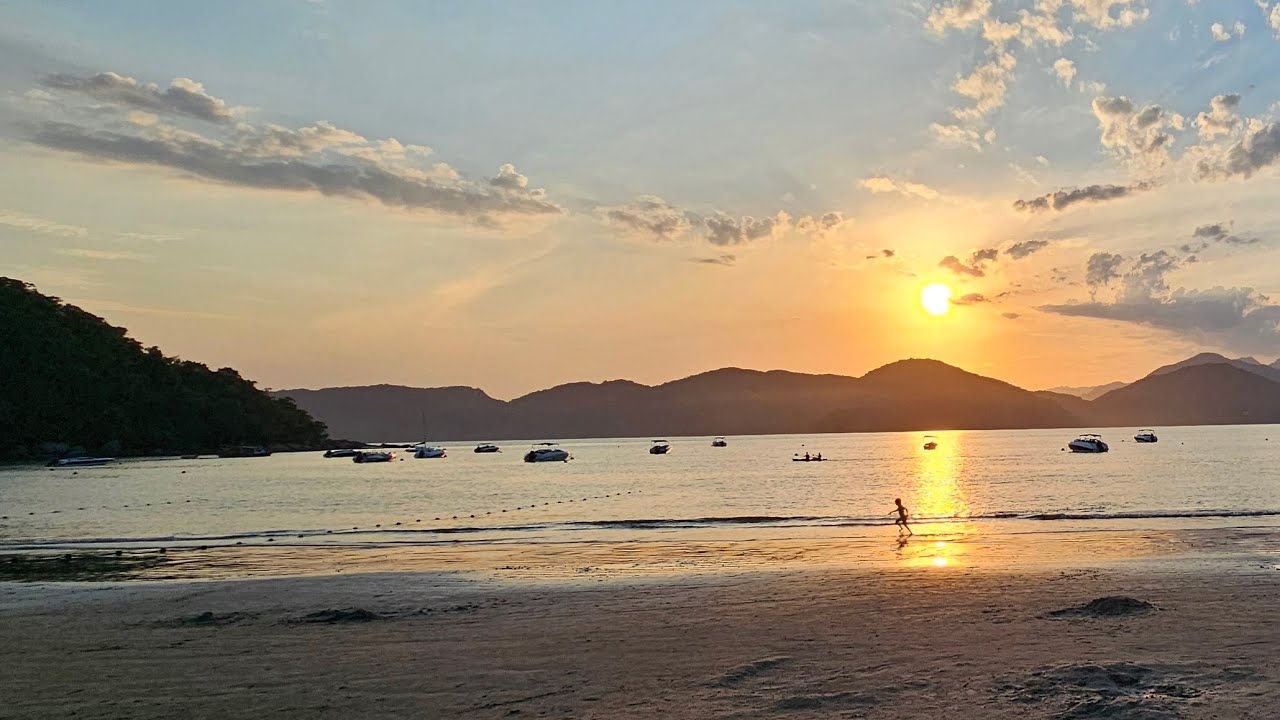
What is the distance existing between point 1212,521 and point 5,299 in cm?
20244

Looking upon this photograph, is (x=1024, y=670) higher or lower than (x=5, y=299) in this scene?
lower

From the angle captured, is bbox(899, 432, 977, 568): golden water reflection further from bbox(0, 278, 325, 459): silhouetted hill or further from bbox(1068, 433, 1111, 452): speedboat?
bbox(0, 278, 325, 459): silhouetted hill

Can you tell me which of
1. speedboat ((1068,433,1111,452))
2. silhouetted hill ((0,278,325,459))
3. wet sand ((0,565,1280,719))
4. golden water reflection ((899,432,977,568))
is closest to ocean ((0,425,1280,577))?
golden water reflection ((899,432,977,568))

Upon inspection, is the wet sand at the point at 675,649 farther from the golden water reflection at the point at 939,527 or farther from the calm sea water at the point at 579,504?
the calm sea water at the point at 579,504

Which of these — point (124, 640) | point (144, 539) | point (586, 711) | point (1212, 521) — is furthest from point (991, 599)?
point (144, 539)

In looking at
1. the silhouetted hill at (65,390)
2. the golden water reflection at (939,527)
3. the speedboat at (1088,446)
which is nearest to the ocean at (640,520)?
the golden water reflection at (939,527)

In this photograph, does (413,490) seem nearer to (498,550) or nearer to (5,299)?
(498,550)

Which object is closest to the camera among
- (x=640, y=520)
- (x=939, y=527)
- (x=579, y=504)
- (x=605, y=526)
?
(x=939, y=527)

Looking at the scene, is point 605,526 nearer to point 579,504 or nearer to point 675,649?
point 579,504

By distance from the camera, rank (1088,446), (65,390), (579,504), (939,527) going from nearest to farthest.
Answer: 1. (939,527)
2. (579,504)
3. (1088,446)
4. (65,390)

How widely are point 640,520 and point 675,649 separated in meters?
33.7

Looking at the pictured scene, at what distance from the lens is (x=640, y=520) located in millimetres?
47688

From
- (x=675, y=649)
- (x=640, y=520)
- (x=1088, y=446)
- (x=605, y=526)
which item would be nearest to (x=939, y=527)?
(x=640, y=520)

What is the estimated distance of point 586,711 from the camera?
10.8 meters
